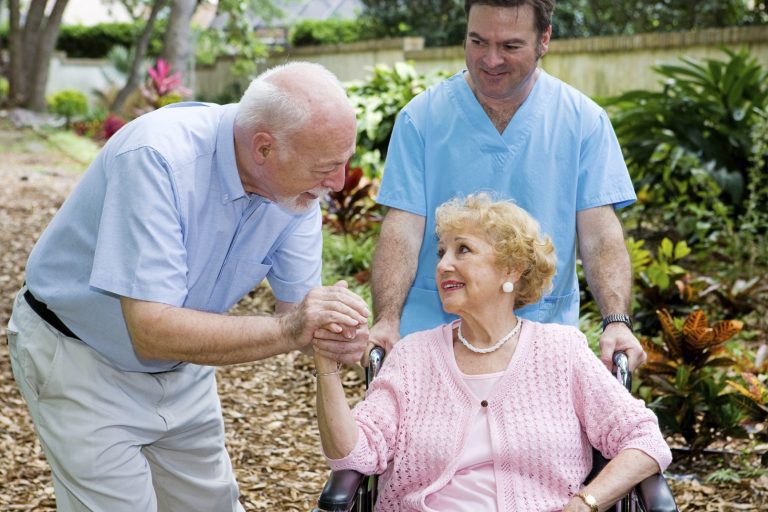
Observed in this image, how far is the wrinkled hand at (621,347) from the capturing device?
2.88 meters

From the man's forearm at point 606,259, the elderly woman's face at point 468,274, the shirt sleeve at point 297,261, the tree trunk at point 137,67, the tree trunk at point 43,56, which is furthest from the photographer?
the tree trunk at point 43,56

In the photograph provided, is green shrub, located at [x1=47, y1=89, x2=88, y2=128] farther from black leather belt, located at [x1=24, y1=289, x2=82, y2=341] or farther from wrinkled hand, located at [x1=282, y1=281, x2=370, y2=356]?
wrinkled hand, located at [x1=282, y1=281, x2=370, y2=356]

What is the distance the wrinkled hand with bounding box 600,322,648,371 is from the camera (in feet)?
9.46

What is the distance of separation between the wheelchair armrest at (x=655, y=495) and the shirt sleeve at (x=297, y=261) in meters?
1.07

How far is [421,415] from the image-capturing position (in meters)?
2.72

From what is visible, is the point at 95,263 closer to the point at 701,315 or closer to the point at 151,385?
the point at 151,385

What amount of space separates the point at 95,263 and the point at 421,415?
97 centimetres

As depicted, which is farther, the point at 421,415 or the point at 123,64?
the point at 123,64

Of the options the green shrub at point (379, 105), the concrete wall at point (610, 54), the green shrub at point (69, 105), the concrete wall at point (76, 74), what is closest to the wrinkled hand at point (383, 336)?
the concrete wall at point (610, 54)

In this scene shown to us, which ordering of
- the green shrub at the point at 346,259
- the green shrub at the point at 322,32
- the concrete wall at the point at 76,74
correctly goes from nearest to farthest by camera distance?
the green shrub at the point at 346,259
the green shrub at the point at 322,32
the concrete wall at the point at 76,74

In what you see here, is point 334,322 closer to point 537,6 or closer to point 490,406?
point 490,406

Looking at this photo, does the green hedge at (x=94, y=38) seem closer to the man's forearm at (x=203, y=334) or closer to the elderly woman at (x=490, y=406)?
the elderly woman at (x=490, y=406)

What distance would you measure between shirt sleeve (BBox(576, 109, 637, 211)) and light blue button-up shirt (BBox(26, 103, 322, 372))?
92cm

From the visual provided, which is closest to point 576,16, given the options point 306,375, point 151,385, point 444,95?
point 306,375
